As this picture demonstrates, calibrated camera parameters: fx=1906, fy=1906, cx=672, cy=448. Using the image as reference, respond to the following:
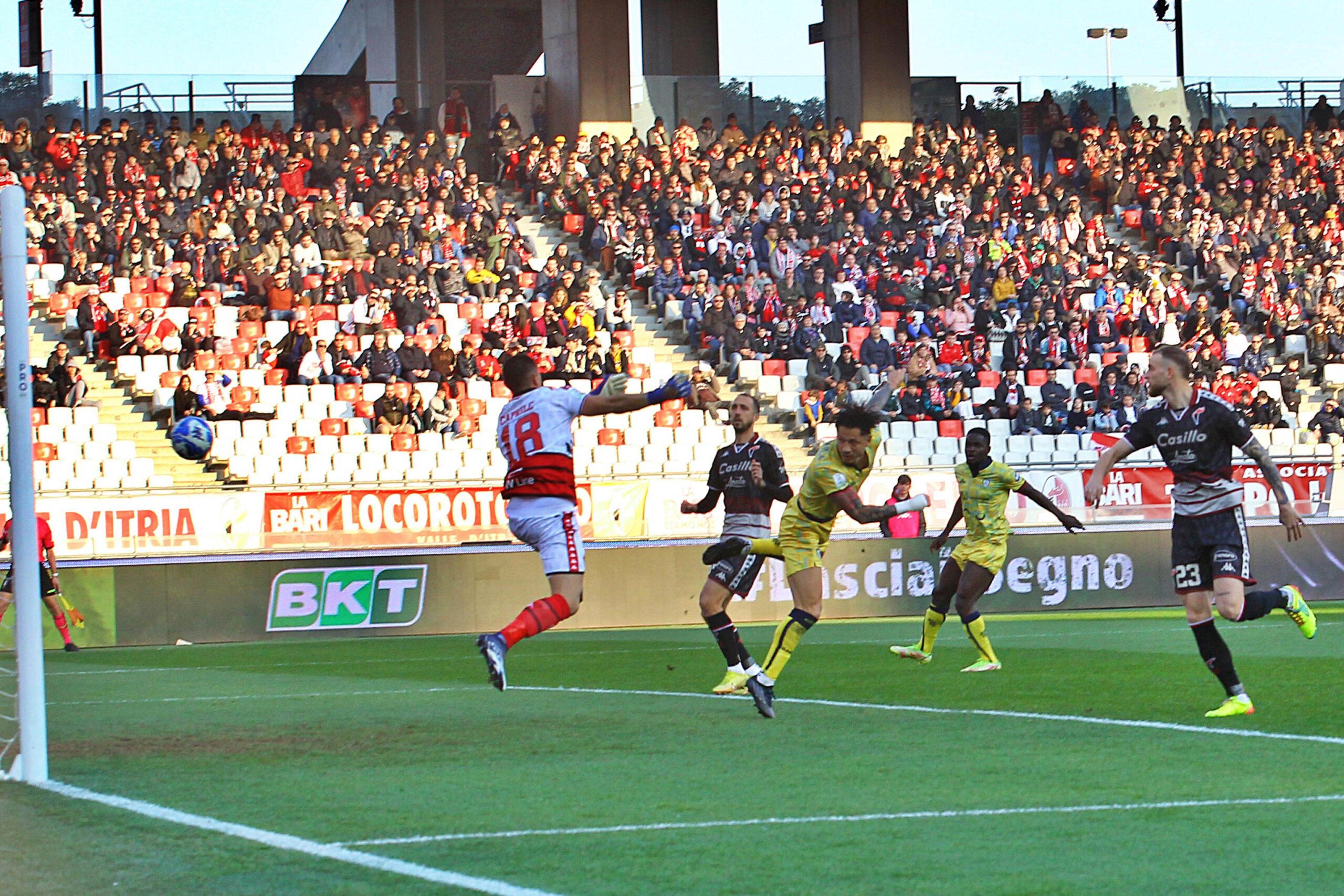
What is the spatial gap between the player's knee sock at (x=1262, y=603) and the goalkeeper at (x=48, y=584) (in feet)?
41.4

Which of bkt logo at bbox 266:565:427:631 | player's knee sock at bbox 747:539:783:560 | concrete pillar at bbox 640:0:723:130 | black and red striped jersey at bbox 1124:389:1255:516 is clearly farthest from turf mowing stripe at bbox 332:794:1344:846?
concrete pillar at bbox 640:0:723:130

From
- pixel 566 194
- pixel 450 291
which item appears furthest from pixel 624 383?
pixel 566 194

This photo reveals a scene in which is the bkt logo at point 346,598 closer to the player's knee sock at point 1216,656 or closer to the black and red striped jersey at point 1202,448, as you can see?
the black and red striped jersey at point 1202,448

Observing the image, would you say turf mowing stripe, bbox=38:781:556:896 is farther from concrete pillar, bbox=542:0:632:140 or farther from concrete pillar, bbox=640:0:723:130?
concrete pillar, bbox=640:0:723:130

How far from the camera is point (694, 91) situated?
37.7 metres

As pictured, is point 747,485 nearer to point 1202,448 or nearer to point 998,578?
point 1202,448

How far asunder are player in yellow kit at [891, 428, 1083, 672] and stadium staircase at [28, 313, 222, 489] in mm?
11463

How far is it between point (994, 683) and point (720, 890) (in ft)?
26.0

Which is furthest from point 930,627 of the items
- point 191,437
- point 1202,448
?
point 191,437

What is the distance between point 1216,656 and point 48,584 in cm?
Answer: 1315

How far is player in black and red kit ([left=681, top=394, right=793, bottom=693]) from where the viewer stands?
1254 centimetres

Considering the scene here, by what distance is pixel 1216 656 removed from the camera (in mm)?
10617

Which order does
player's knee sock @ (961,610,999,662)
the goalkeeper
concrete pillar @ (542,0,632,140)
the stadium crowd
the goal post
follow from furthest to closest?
concrete pillar @ (542,0,632,140), the stadium crowd, the goalkeeper, player's knee sock @ (961,610,999,662), the goal post

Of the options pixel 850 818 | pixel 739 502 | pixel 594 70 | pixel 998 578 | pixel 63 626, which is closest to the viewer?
pixel 850 818
